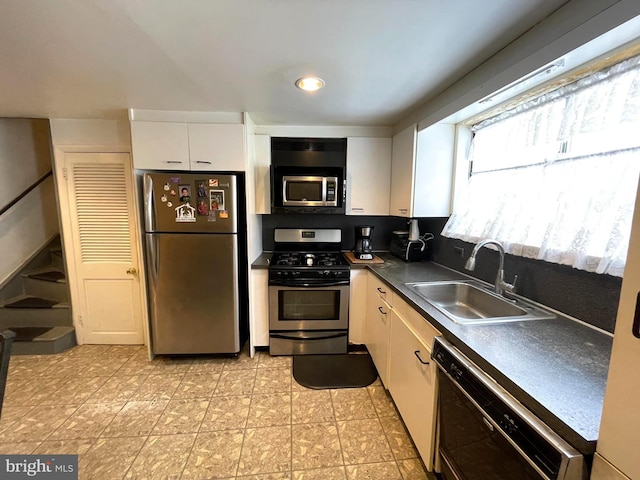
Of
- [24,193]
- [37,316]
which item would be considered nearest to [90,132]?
[24,193]

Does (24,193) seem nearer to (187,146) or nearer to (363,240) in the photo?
(187,146)

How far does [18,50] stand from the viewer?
4.33ft

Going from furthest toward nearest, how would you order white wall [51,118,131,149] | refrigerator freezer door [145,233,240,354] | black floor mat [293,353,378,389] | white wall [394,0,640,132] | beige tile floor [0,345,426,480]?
white wall [51,118,131,149] < refrigerator freezer door [145,233,240,354] < black floor mat [293,353,378,389] < beige tile floor [0,345,426,480] < white wall [394,0,640,132]

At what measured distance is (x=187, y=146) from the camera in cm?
219

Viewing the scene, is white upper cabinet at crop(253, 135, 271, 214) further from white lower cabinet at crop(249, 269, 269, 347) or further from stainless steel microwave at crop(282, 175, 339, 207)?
white lower cabinet at crop(249, 269, 269, 347)

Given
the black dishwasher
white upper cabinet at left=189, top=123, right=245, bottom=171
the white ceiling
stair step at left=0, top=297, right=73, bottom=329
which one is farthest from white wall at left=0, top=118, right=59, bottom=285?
the black dishwasher

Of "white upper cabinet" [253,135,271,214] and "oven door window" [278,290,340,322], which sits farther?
"white upper cabinet" [253,135,271,214]

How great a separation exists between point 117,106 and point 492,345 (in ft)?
9.69

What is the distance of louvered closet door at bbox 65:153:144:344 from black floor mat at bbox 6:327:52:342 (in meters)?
0.33

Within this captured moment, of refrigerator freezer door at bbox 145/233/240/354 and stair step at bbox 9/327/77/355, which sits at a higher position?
refrigerator freezer door at bbox 145/233/240/354

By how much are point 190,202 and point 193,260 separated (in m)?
0.50

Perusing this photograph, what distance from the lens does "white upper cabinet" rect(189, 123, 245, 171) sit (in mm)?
2182

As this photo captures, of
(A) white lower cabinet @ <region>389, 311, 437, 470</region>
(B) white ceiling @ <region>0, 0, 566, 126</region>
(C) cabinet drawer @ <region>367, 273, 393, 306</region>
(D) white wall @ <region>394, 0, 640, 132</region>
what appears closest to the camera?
(D) white wall @ <region>394, 0, 640, 132</region>

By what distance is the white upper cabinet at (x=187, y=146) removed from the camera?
7.04 ft
